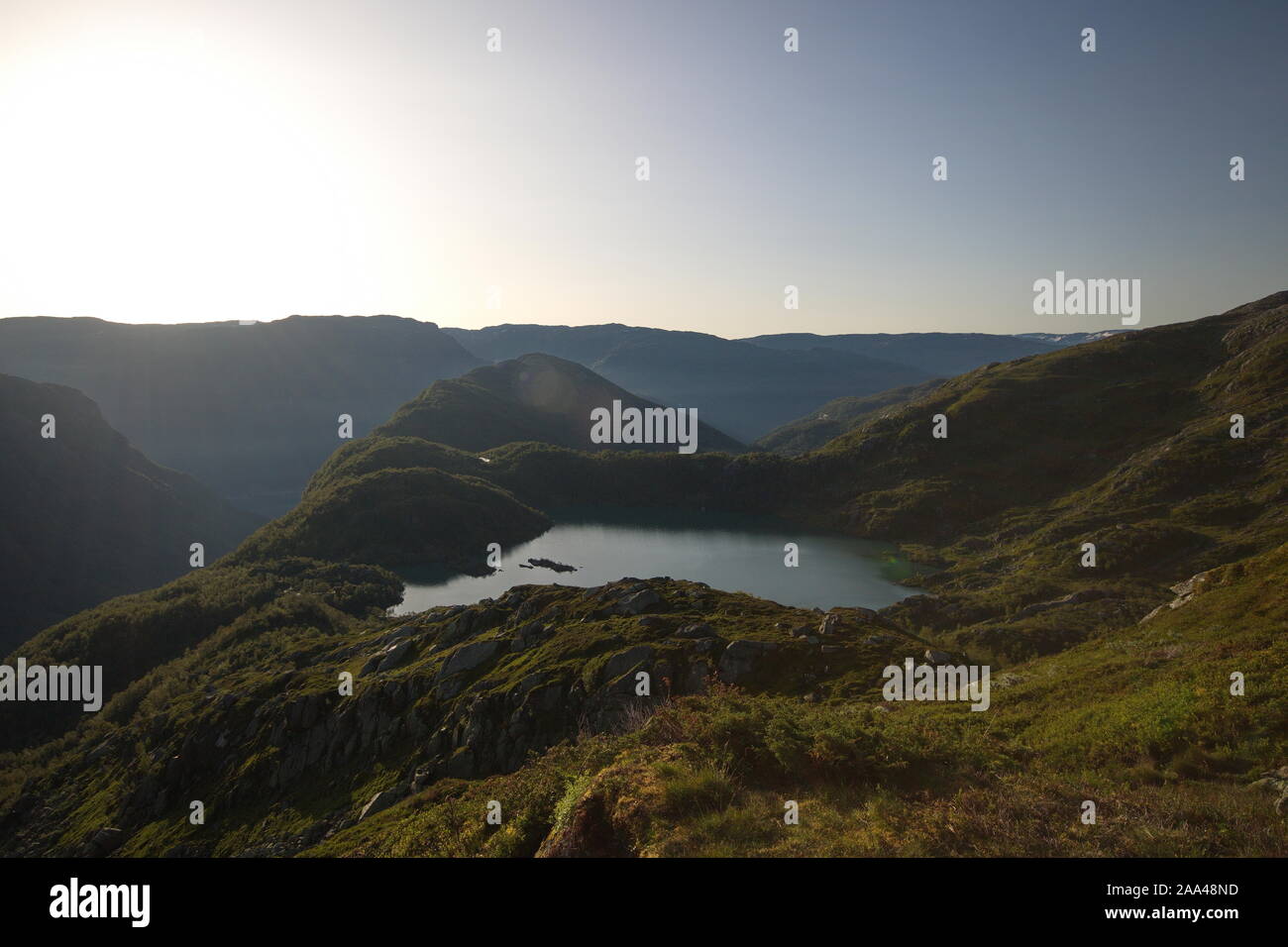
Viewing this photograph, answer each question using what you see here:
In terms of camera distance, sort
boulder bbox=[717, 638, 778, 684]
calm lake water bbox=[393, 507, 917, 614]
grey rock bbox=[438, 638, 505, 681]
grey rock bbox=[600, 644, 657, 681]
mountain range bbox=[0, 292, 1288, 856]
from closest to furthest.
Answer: mountain range bbox=[0, 292, 1288, 856], boulder bbox=[717, 638, 778, 684], grey rock bbox=[600, 644, 657, 681], grey rock bbox=[438, 638, 505, 681], calm lake water bbox=[393, 507, 917, 614]

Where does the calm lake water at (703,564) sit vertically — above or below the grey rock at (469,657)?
below

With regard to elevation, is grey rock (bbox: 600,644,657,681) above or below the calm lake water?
above

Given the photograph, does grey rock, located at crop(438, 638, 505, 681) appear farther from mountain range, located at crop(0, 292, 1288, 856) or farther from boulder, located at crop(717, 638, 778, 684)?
boulder, located at crop(717, 638, 778, 684)

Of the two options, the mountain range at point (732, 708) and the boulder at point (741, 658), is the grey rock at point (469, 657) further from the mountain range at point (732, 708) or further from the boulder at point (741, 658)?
the boulder at point (741, 658)

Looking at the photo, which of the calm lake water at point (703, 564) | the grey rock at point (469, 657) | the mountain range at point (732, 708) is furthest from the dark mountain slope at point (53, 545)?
the grey rock at point (469, 657)

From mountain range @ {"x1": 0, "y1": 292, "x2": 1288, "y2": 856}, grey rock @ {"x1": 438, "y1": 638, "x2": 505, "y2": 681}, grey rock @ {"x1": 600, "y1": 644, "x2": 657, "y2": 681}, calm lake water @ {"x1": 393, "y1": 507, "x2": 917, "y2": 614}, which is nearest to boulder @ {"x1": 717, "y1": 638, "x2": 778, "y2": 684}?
mountain range @ {"x1": 0, "y1": 292, "x2": 1288, "y2": 856}

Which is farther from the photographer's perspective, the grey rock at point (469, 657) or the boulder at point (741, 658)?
the grey rock at point (469, 657)

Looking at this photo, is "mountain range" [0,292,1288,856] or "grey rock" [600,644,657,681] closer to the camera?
"mountain range" [0,292,1288,856]

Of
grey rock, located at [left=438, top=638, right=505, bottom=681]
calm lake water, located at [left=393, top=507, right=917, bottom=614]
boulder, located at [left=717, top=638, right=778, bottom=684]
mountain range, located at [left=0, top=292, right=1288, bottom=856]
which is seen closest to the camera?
mountain range, located at [left=0, top=292, right=1288, bottom=856]

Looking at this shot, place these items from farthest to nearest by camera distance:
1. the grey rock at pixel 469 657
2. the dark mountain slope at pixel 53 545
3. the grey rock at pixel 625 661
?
1. the dark mountain slope at pixel 53 545
2. the grey rock at pixel 469 657
3. the grey rock at pixel 625 661
